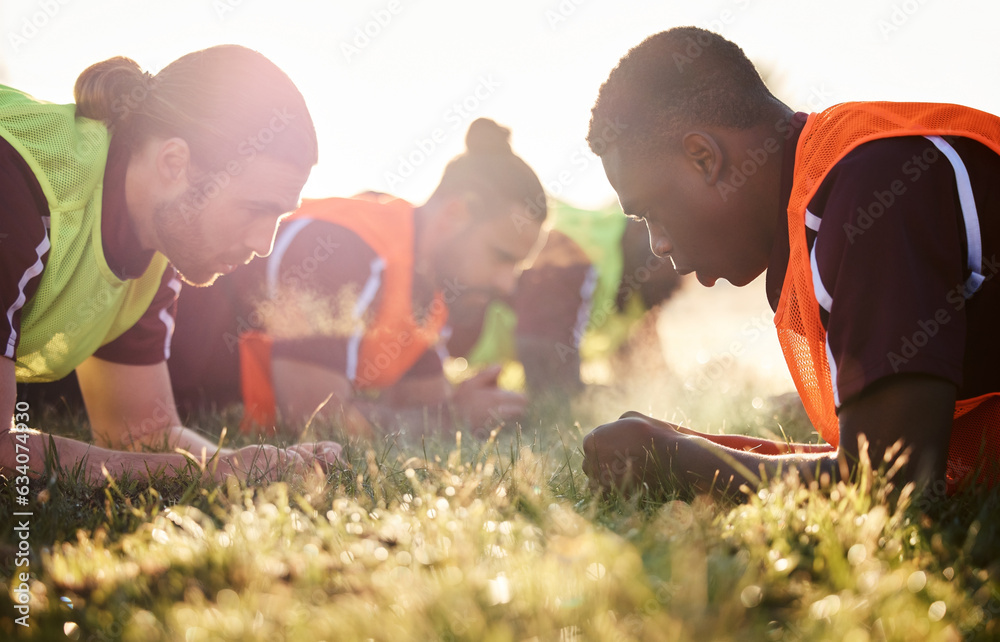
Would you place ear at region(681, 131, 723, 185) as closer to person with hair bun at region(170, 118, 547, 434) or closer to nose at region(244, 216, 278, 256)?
nose at region(244, 216, 278, 256)

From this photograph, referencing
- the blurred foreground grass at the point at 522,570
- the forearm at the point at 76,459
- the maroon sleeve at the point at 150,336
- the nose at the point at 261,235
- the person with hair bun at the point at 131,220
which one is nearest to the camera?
the blurred foreground grass at the point at 522,570

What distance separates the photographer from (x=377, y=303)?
4684 mm

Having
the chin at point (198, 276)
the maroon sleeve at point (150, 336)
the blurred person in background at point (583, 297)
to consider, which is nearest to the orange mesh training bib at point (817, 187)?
the chin at point (198, 276)

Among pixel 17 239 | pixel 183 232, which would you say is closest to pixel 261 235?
pixel 183 232

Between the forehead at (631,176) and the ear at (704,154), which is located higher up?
the ear at (704,154)

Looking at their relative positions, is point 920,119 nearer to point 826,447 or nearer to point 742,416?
point 826,447

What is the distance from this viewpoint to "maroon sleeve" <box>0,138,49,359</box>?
219cm

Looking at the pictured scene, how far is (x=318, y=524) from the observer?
1.74 meters

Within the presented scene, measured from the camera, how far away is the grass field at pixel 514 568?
113 cm

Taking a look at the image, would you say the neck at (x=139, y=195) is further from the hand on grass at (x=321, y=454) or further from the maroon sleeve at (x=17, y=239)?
the hand on grass at (x=321, y=454)

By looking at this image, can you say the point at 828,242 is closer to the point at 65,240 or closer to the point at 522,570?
the point at 522,570

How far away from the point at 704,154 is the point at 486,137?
11.1 feet

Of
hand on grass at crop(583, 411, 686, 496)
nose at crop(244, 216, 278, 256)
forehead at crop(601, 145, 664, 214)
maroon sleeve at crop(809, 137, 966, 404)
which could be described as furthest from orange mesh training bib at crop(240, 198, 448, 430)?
maroon sleeve at crop(809, 137, 966, 404)

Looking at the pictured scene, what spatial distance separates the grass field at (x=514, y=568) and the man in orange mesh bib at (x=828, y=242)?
0.17m
